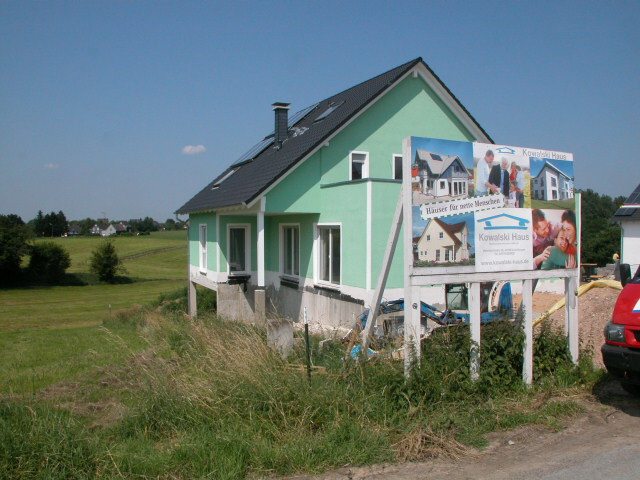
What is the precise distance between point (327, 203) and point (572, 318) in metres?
9.00

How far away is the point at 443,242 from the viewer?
23.1 feet

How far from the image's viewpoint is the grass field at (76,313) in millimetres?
12867

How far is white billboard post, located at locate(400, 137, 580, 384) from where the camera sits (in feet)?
22.6

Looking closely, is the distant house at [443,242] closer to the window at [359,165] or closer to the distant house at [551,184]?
the distant house at [551,184]

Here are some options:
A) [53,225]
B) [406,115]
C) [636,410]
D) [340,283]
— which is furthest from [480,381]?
[53,225]

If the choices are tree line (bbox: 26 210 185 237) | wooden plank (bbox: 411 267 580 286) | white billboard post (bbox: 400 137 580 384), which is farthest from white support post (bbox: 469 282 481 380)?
tree line (bbox: 26 210 185 237)

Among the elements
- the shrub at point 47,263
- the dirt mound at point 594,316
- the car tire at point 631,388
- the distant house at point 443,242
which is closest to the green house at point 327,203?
the dirt mound at point 594,316

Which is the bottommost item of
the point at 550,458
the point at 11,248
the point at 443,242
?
the point at 550,458

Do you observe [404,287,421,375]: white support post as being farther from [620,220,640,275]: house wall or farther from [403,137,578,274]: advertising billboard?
[620,220,640,275]: house wall

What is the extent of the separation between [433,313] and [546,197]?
2.98 meters

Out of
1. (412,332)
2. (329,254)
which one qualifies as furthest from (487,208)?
(329,254)

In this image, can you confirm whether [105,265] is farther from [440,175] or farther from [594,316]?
[440,175]

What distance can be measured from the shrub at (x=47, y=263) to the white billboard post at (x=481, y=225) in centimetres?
5694

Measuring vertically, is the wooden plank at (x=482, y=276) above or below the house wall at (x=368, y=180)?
below
